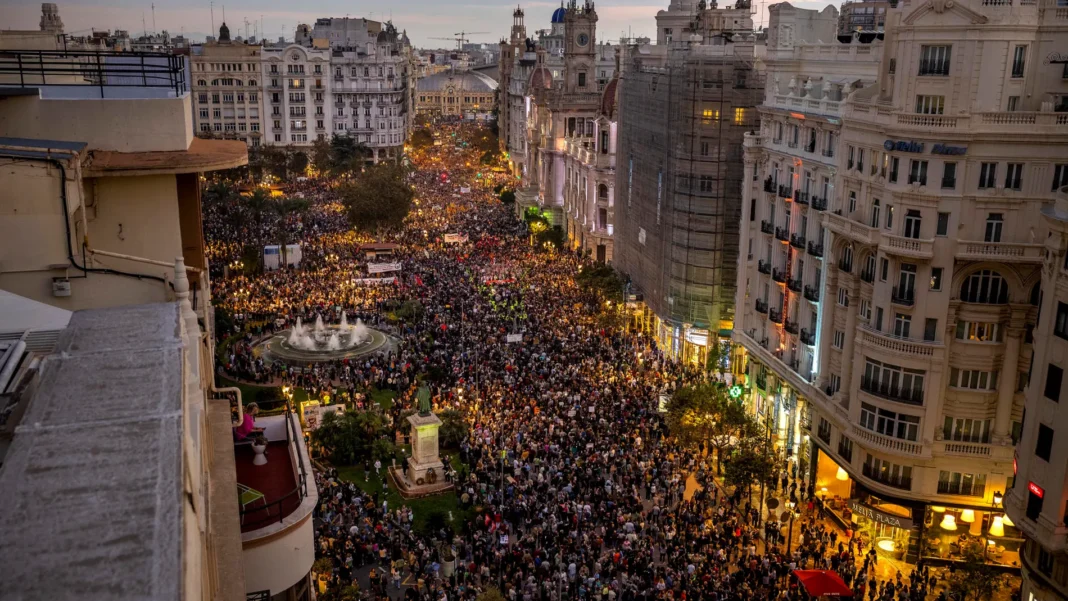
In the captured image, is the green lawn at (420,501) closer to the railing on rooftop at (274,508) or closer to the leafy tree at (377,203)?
the railing on rooftop at (274,508)

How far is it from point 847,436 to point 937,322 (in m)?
5.00

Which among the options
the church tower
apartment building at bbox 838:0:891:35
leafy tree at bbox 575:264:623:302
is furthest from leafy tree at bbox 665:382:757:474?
the church tower

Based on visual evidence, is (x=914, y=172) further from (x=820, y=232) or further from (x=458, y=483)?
(x=458, y=483)

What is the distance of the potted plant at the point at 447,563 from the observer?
2714 cm

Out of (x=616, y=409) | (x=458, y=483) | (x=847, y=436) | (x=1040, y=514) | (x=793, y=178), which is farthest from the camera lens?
(x=616, y=409)

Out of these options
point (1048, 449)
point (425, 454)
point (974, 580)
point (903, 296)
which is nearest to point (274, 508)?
point (1048, 449)

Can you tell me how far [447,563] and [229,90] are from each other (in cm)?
10835

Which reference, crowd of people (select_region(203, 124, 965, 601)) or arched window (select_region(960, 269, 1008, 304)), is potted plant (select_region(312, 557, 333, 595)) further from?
arched window (select_region(960, 269, 1008, 304))

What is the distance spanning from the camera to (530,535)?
29.4 meters

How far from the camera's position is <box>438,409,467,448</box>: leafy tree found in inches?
1470

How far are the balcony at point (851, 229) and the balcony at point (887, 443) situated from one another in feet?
20.5

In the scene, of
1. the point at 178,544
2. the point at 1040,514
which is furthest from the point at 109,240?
the point at 1040,514

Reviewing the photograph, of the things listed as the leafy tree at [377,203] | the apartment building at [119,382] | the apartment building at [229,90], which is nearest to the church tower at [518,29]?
the apartment building at [229,90]

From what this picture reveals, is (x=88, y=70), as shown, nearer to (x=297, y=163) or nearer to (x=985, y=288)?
(x=985, y=288)
